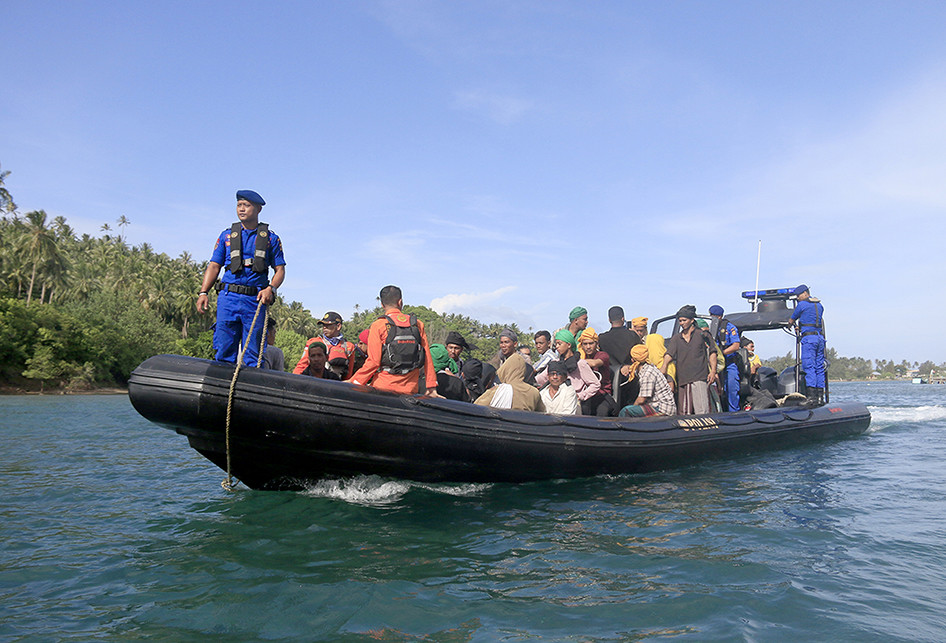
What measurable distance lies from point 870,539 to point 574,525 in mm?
2262

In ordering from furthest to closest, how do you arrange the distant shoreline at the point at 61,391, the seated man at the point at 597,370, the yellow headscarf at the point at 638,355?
the distant shoreline at the point at 61,391, the yellow headscarf at the point at 638,355, the seated man at the point at 597,370

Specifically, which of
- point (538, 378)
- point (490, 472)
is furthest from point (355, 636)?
point (538, 378)

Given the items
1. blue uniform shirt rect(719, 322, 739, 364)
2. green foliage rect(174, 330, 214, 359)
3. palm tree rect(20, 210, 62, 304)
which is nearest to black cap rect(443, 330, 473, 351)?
blue uniform shirt rect(719, 322, 739, 364)

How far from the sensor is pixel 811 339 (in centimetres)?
1071

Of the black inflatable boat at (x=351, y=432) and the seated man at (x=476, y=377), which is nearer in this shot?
the black inflatable boat at (x=351, y=432)

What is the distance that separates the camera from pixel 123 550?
4.33 m

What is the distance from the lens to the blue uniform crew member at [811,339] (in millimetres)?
10711

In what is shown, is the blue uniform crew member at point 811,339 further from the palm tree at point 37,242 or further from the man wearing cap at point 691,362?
the palm tree at point 37,242

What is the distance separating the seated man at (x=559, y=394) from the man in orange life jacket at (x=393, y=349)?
5.88 feet

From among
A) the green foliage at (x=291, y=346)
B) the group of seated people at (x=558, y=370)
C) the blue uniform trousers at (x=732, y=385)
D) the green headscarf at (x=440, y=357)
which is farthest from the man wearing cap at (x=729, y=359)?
the green foliage at (x=291, y=346)

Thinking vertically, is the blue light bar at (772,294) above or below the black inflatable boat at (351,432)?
above

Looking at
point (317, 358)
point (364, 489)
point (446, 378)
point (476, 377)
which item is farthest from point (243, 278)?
point (476, 377)

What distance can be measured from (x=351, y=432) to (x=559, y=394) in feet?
8.50

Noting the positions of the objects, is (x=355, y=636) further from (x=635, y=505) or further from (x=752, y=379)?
(x=752, y=379)
